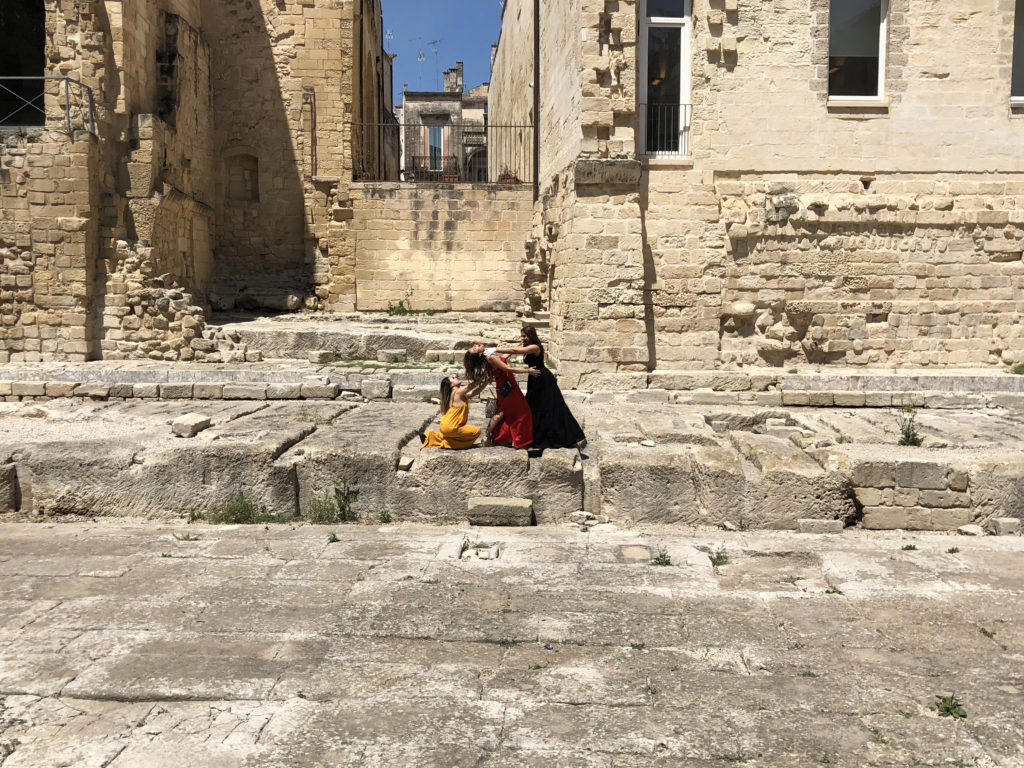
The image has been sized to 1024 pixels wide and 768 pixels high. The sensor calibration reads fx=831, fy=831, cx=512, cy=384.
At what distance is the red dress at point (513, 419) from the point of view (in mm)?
6898

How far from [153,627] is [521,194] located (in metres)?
13.4

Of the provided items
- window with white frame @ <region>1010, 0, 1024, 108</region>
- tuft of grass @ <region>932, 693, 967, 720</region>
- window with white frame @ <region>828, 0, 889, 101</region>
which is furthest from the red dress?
window with white frame @ <region>1010, 0, 1024, 108</region>

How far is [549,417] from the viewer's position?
7.09 m

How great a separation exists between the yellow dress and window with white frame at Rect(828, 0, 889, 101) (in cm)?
762

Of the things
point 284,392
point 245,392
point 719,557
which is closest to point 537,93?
point 284,392

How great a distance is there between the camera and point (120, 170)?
1355cm

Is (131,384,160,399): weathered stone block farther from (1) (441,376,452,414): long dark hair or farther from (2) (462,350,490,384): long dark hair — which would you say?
(2) (462,350,490,384): long dark hair

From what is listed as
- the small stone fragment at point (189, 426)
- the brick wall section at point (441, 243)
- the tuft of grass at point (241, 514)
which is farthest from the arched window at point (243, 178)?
the tuft of grass at point (241, 514)

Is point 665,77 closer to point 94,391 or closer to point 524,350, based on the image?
point 524,350

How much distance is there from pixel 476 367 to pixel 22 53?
48.4 ft

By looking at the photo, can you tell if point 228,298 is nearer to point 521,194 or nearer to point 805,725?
point 521,194

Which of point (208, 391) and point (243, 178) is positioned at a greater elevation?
point (243, 178)

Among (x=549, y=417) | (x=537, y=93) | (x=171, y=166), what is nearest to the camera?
(x=549, y=417)

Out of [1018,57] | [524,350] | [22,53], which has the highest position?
[22,53]
